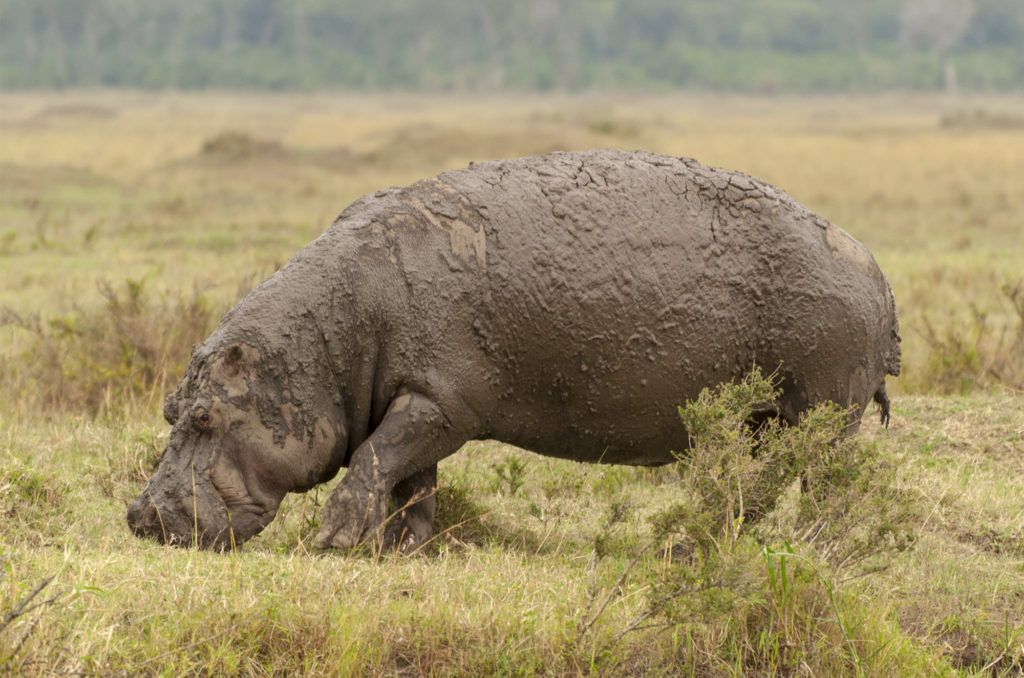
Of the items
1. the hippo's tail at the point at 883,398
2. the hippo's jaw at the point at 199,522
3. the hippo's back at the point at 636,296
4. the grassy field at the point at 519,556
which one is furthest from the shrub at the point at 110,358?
the hippo's tail at the point at 883,398

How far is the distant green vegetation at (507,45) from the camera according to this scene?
3740 inches

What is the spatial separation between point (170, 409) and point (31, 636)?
135 centimetres

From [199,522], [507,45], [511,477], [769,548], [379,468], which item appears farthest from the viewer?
[507,45]

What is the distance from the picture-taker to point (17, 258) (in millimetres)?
14695

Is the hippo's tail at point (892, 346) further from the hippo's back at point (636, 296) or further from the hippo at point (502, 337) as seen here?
the hippo's back at point (636, 296)

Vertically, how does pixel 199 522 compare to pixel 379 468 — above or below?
below

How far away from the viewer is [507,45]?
353 feet

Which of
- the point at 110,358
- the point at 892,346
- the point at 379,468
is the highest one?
the point at 892,346

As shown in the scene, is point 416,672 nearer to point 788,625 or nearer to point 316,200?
point 788,625

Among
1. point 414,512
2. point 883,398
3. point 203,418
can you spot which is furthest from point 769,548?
point 203,418

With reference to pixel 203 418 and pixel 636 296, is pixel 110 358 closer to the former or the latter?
pixel 203 418

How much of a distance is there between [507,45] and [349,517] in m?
106

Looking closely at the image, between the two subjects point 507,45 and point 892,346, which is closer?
point 892,346

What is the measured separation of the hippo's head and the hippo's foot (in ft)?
0.68
